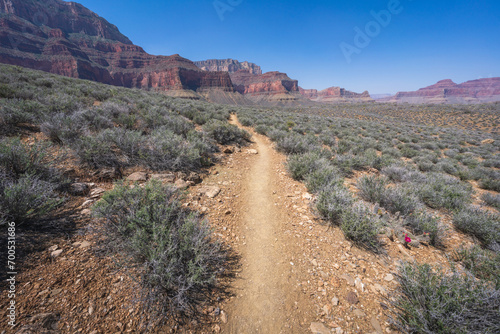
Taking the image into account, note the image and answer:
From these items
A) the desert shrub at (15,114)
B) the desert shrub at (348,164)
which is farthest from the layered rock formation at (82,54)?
the desert shrub at (348,164)

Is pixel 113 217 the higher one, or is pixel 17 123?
pixel 17 123

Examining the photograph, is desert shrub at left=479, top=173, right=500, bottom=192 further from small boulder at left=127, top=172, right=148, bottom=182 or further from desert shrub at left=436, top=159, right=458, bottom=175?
small boulder at left=127, top=172, right=148, bottom=182

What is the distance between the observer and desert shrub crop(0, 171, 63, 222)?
2.44 m

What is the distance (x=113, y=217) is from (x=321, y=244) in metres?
3.84

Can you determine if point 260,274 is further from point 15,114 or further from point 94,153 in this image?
point 15,114

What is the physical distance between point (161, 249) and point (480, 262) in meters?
5.46

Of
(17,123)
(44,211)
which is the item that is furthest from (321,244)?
(17,123)

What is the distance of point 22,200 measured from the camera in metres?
2.60

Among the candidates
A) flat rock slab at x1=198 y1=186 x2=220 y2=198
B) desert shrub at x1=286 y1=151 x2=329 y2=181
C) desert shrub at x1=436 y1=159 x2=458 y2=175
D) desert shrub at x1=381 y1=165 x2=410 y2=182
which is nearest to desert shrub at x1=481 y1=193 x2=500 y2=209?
desert shrub at x1=381 y1=165 x2=410 y2=182

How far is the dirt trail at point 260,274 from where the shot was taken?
2.31m

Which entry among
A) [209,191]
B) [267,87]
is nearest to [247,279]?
[209,191]

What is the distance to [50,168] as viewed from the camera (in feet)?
11.7

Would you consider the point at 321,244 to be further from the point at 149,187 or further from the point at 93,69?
the point at 93,69

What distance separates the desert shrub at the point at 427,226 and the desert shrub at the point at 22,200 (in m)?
6.99
